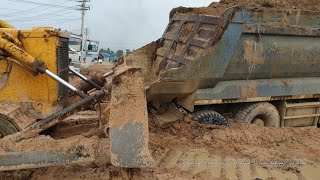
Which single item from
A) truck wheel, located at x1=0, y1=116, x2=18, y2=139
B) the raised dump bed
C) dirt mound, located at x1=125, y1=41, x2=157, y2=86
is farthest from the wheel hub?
truck wheel, located at x1=0, y1=116, x2=18, y2=139

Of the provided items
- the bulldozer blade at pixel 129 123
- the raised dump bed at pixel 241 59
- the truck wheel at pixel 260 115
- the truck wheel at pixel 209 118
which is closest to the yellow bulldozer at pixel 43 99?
the bulldozer blade at pixel 129 123

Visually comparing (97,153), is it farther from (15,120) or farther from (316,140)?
(316,140)

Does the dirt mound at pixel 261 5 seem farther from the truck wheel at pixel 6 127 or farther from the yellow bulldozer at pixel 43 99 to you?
the truck wheel at pixel 6 127

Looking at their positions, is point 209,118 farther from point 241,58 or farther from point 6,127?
point 6,127

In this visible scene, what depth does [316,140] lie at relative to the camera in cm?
621

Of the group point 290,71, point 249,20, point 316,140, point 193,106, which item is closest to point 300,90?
point 290,71

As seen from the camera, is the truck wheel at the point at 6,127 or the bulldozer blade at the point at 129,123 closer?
the bulldozer blade at the point at 129,123

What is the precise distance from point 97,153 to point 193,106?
2226 millimetres

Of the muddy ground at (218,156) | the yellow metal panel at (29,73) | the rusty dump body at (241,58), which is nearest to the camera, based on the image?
the muddy ground at (218,156)

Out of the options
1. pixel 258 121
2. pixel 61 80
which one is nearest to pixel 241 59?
pixel 258 121

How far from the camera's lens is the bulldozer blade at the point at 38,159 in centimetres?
405

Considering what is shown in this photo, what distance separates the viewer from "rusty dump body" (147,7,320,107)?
5812 millimetres

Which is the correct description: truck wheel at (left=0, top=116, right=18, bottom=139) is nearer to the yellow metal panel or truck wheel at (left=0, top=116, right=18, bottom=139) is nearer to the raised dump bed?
the yellow metal panel

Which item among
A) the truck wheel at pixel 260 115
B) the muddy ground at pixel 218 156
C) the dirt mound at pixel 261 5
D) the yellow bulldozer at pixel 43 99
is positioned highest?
the dirt mound at pixel 261 5
